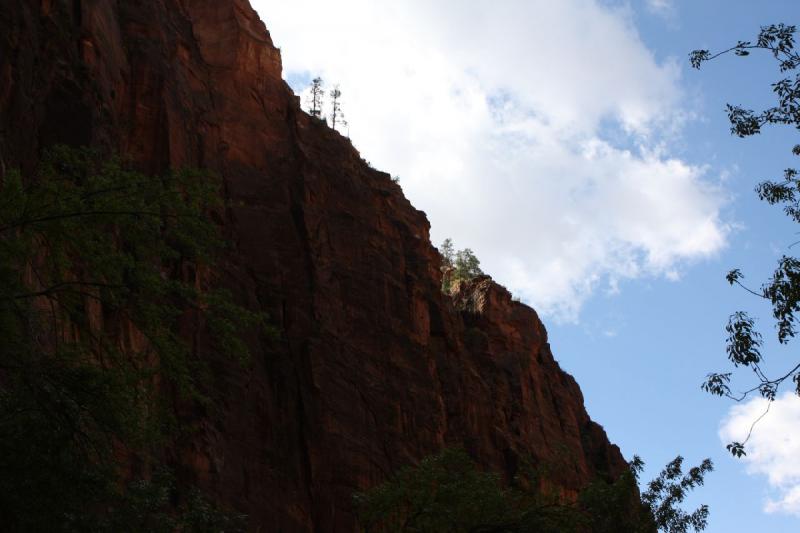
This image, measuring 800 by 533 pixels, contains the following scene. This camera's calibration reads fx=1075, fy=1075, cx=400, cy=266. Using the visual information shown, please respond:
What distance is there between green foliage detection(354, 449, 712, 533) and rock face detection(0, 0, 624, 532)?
24.0ft

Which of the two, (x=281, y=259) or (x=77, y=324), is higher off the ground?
(x=281, y=259)

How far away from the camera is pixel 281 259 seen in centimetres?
4884

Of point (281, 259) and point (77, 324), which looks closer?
point (77, 324)

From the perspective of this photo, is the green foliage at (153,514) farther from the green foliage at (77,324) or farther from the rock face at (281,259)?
the rock face at (281,259)

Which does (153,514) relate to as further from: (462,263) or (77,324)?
(462,263)

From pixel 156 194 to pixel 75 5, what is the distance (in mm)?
20670

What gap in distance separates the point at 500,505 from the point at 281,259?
21.8 metres

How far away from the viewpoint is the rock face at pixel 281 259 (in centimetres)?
3503

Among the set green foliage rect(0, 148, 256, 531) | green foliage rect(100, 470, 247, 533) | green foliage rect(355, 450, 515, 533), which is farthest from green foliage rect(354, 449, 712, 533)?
green foliage rect(0, 148, 256, 531)

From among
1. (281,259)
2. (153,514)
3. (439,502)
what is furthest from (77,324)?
(281,259)

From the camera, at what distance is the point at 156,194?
59.9ft

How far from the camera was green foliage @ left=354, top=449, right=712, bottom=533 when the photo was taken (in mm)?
28969

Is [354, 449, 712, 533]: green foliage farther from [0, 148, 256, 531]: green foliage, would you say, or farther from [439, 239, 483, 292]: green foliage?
[439, 239, 483, 292]: green foliage

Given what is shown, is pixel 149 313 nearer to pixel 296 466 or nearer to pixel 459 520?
pixel 459 520
